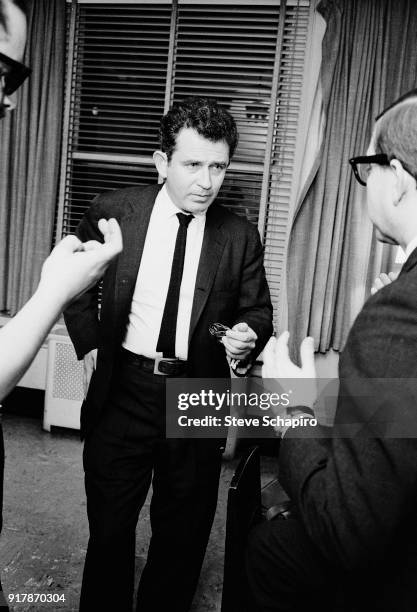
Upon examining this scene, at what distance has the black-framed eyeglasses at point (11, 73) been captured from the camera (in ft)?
3.74

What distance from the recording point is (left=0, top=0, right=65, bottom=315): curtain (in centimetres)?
368

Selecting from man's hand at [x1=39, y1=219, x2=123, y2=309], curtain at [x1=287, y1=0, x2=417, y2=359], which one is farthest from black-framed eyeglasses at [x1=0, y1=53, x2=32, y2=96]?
curtain at [x1=287, y1=0, x2=417, y2=359]

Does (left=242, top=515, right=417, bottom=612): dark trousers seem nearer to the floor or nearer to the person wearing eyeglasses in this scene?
the person wearing eyeglasses

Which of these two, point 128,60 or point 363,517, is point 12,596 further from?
point 128,60

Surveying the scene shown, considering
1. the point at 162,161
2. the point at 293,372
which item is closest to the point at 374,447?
the point at 293,372

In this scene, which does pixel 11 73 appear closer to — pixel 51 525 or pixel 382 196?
pixel 382 196

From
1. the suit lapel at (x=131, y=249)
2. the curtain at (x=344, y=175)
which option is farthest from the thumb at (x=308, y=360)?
the curtain at (x=344, y=175)

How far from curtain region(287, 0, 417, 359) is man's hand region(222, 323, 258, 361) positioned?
174cm

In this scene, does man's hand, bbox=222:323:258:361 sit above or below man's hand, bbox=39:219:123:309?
below

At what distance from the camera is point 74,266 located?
0.97m

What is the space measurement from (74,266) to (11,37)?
0.57 metres

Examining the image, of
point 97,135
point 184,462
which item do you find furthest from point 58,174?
point 184,462

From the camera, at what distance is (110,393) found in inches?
77.1

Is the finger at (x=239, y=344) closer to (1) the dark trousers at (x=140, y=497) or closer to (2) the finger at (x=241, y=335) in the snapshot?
(2) the finger at (x=241, y=335)
